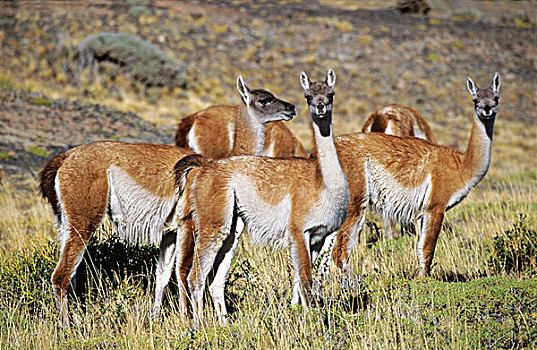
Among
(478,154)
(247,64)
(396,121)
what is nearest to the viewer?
(478,154)

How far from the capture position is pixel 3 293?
629 centimetres

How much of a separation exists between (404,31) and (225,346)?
33.4 metres

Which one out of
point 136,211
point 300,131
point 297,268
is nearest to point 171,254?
point 136,211

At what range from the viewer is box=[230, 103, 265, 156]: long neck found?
7875mm

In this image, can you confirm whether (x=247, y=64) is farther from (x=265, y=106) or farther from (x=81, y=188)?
(x=81, y=188)

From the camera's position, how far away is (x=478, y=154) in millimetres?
7305

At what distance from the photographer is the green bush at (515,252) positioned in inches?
285

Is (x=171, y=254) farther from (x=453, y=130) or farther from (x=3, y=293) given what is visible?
(x=453, y=130)

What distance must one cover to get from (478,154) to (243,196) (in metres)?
3.40

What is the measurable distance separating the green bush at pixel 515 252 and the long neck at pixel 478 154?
31.8 inches

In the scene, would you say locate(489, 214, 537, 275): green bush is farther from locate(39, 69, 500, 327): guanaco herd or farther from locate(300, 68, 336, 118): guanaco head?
locate(300, 68, 336, 118): guanaco head

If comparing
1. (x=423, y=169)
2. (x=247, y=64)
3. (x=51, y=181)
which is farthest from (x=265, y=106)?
(x=247, y=64)

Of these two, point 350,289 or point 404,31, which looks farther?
point 404,31

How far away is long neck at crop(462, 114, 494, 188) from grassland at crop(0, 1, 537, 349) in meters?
0.92
